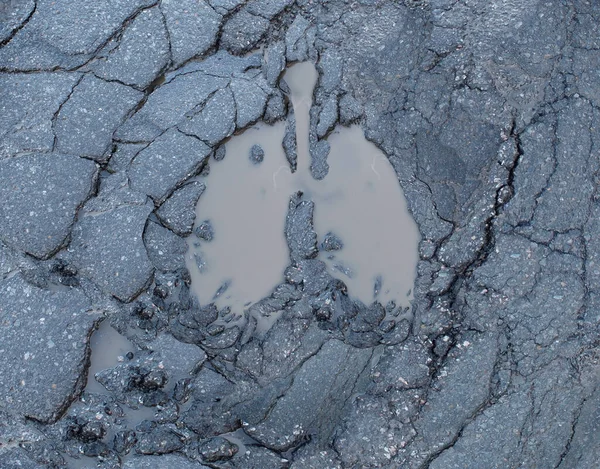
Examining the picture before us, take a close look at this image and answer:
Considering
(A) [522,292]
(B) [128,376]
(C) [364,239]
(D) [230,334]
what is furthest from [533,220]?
(B) [128,376]

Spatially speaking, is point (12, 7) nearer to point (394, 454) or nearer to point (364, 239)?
point (364, 239)

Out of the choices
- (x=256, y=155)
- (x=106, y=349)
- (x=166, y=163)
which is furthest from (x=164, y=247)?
(x=256, y=155)

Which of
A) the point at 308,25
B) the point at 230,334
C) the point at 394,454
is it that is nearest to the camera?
the point at 394,454

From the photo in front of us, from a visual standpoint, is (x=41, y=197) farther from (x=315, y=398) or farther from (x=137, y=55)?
(x=315, y=398)

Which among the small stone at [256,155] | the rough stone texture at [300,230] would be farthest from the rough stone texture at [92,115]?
the rough stone texture at [300,230]

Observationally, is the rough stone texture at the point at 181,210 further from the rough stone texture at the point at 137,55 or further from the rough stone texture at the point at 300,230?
the rough stone texture at the point at 137,55

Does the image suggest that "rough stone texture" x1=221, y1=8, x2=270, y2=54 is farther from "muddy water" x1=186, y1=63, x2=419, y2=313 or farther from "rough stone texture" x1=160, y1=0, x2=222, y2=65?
"muddy water" x1=186, y1=63, x2=419, y2=313
